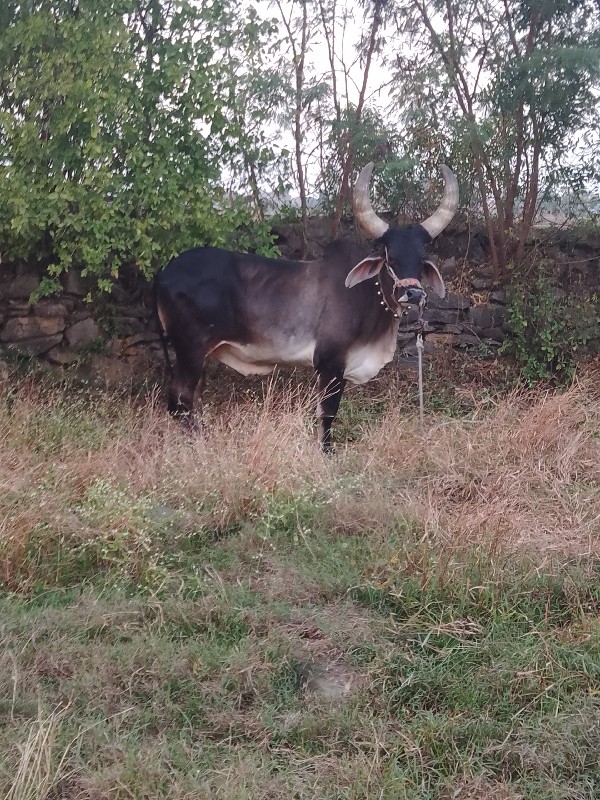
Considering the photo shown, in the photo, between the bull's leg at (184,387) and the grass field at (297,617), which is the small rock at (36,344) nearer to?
the bull's leg at (184,387)

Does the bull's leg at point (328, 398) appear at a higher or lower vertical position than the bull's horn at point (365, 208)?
lower

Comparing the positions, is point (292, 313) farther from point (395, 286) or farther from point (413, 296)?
point (413, 296)

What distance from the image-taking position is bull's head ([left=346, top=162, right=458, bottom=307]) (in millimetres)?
5531

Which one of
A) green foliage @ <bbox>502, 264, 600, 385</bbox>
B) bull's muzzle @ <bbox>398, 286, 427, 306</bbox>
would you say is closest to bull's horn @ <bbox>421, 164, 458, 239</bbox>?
bull's muzzle @ <bbox>398, 286, 427, 306</bbox>

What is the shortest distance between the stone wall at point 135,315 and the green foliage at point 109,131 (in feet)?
1.61

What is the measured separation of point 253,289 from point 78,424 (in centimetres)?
161

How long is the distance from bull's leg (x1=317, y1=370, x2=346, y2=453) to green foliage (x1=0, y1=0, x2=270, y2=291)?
1403 mm

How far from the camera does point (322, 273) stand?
613cm

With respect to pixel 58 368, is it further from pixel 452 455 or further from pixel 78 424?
pixel 452 455

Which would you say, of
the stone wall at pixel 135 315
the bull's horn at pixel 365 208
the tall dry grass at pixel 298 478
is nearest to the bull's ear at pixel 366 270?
the bull's horn at pixel 365 208

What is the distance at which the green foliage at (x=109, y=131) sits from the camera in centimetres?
578

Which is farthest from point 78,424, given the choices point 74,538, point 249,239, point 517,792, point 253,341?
point 517,792

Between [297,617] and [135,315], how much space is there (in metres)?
4.37

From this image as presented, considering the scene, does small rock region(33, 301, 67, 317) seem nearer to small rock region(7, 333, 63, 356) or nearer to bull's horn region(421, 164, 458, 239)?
small rock region(7, 333, 63, 356)
